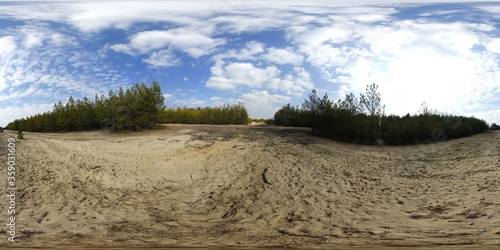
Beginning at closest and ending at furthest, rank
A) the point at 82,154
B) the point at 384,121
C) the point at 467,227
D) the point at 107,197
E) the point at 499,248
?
the point at 499,248 < the point at 467,227 < the point at 107,197 < the point at 82,154 < the point at 384,121

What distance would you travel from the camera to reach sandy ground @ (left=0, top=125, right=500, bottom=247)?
5.33m

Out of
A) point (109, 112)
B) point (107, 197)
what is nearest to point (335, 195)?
point (107, 197)

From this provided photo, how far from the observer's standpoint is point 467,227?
5.45 m

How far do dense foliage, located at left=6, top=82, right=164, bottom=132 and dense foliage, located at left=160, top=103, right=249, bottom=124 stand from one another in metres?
3.57

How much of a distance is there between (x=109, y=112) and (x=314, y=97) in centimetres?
910

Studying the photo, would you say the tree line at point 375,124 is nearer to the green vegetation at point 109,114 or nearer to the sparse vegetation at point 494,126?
the sparse vegetation at point 494,126

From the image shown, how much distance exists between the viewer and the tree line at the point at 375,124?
46.7 ft

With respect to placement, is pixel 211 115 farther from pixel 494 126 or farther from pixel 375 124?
pixel 494 126

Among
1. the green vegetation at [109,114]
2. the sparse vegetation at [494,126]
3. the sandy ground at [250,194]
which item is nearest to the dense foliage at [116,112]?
the green vegetation at [109,114]

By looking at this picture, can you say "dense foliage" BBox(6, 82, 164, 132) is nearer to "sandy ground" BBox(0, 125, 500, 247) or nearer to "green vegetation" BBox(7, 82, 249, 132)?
"green vegetation" BBox(7, 82, 249, 132)

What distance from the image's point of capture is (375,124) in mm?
15469

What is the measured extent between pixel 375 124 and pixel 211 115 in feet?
31.1

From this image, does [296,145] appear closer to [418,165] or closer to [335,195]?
[418,165]

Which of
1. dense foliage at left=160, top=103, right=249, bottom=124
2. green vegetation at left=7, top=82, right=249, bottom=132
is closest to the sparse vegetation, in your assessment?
dense foliage at left=160, top=103, right=249, bottom=124
